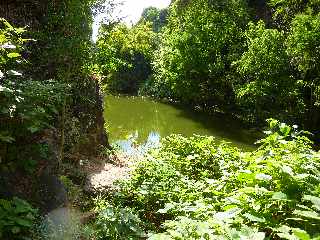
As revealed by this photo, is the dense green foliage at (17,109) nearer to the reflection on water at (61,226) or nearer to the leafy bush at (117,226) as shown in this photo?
the reflection on water at (61,226)

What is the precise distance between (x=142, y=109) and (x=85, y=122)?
22.4 m

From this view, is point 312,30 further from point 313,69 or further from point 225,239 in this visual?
point 225,239

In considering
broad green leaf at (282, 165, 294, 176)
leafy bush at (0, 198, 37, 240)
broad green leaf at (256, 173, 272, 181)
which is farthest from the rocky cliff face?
broad green leaf at (282, 165, 294, 176)

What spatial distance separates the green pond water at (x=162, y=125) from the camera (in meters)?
23.9

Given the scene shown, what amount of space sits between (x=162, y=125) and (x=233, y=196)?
24.2 metres

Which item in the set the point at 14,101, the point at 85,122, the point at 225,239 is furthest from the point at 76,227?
the point at 85,122

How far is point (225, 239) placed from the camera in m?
3.76

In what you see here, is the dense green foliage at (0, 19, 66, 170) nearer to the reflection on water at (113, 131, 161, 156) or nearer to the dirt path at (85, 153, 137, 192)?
the dirt path at (85, 153, 137, 192)

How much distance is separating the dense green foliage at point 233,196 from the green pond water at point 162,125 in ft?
32.3

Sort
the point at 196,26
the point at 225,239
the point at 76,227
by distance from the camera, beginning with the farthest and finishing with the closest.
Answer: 1. the point at 196,26
2. the point at 76,227
3. the point at 225,239

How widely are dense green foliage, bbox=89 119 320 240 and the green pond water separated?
9.85 m

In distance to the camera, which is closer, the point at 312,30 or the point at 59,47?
the point at 59,47

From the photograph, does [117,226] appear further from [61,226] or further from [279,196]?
[279,196]

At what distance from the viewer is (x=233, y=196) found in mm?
4648
